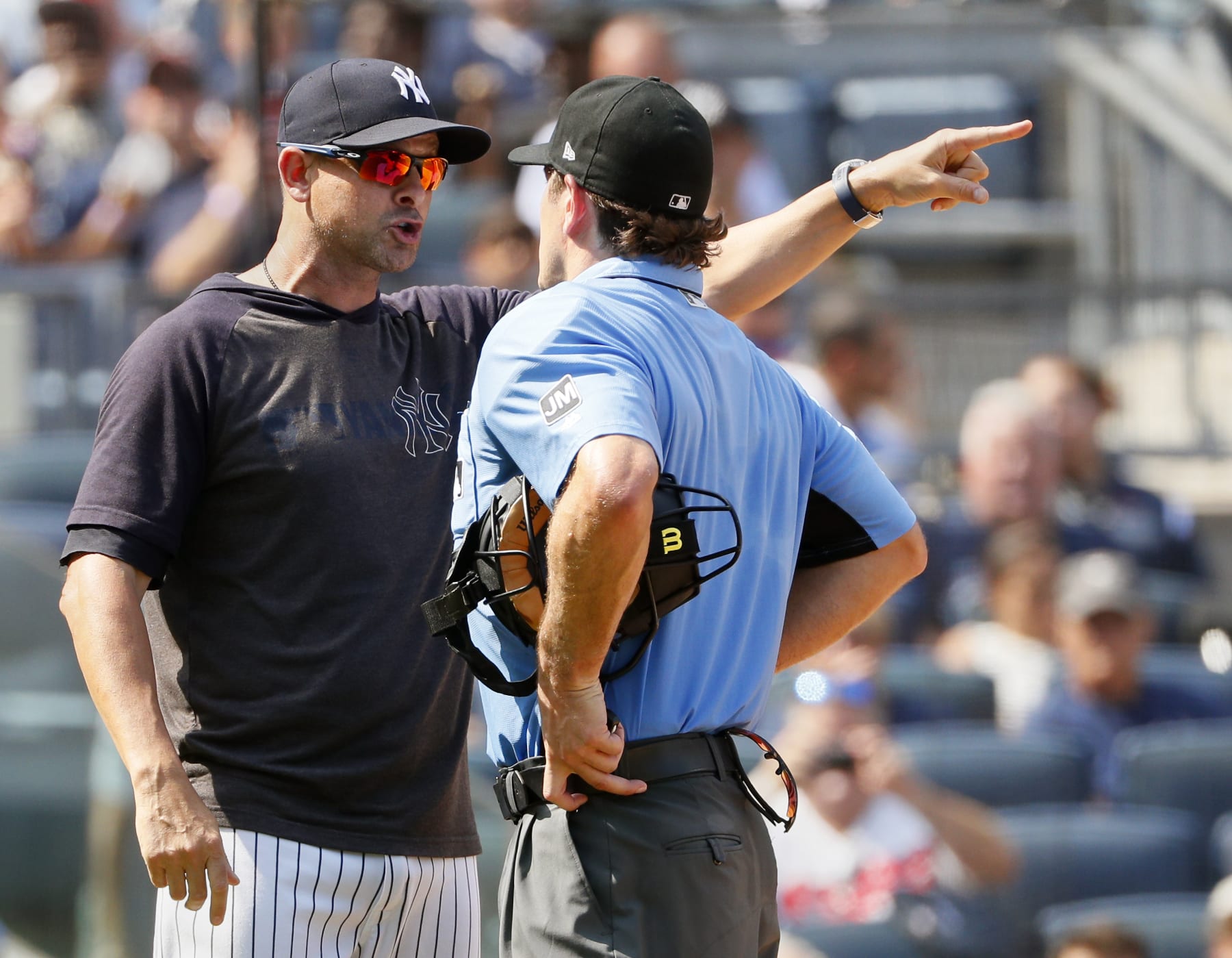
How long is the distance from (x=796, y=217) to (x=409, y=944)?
1.38 metres

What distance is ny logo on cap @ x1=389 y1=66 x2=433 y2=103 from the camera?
108 inches

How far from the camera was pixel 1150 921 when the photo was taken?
507cm

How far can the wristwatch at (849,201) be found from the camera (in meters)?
2.72

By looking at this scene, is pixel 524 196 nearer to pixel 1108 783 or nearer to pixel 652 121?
pixel 1108 783

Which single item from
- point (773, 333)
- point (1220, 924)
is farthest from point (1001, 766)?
point (773, 333)

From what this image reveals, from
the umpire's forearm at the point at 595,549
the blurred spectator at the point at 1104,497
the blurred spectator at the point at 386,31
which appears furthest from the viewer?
the blurred spectator at the point at 386,31

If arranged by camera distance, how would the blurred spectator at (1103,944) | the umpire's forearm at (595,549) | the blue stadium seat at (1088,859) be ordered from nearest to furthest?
the umpire's forearm at (595,549) → the blurred spectator at (1103,944) → the blue stadium seat at (1088,859)

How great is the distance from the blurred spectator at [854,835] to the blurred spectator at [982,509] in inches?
55.1

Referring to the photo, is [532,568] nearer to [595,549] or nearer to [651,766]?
[595,549]

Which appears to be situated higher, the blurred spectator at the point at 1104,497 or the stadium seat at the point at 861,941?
the blurred spectator at the point at 1104,497

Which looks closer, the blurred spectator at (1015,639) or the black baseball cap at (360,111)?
the black baseball cap at (360,111)

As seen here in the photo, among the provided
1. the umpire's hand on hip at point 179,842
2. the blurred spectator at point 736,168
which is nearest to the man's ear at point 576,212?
the umpire's hand on hip at point 179,842

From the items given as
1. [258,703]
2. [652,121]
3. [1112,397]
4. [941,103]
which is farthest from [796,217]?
[941,103]

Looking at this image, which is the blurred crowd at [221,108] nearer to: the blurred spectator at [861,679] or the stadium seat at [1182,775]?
the blurred spectator at [861,679]
